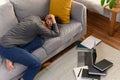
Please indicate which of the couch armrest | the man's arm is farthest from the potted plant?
the man's arm

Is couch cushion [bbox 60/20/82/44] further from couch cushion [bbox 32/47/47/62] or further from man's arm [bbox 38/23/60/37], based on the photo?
couch cushion [bbox 32/47/47/62]

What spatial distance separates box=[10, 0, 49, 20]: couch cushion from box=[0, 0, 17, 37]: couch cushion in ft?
0.34

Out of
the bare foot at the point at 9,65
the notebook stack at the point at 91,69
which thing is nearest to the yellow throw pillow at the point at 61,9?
the notebook stack at the point at 91,69

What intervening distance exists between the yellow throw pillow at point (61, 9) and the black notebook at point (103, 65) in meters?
0.67

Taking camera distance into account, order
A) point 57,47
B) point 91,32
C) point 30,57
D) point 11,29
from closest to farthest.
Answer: point 30,57, point 11,29, point 57,47, point 91,32

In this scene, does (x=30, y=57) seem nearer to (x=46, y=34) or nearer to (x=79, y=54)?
(x=46, y=34)

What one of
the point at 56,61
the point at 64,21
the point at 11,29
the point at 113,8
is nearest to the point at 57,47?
the point at 56,61

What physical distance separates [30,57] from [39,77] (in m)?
0.39

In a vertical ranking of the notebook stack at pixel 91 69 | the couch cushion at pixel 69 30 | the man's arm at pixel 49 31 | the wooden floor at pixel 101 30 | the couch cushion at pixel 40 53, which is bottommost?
the notebook stack at pixel 91 69

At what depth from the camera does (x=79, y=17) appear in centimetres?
244

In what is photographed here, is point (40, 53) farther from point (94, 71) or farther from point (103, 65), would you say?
point (103, 65)

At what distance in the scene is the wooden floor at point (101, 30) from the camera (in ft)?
8.58

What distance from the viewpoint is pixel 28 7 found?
2344 millimetres

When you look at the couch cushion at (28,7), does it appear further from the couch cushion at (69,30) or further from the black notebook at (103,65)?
the black notebook at (103,65)
